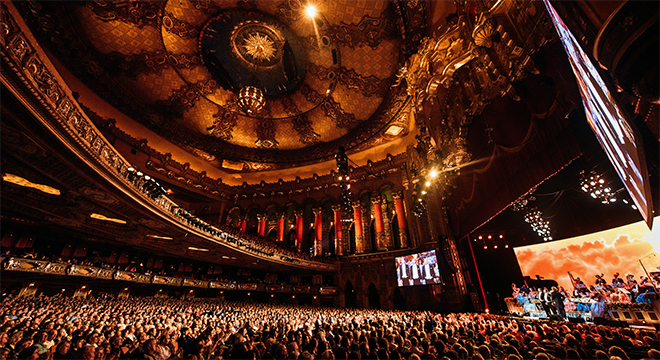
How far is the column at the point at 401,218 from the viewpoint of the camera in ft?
58.2

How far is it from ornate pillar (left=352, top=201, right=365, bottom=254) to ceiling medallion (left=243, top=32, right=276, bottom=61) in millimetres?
13888

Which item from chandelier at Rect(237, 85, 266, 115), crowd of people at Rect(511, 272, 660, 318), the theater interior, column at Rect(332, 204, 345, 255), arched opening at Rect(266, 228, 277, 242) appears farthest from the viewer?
arched opening at Rect(266, 228, 277, 242)

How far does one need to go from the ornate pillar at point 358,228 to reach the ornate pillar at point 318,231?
3.29 m

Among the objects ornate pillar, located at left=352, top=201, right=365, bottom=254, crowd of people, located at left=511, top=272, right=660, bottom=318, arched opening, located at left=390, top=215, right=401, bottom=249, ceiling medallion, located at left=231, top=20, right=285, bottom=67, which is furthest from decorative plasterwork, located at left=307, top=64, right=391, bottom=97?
crowd of people, located at left=511, top=272, right=660, bottom=318

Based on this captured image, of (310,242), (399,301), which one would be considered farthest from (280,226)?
(399,301)

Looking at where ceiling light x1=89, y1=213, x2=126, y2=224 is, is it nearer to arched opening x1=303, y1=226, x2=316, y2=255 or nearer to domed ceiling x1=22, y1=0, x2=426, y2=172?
domed ceiling x1=22, y1=0, x2=426, y2=172

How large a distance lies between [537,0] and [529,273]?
16.2 meters

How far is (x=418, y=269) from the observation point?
49.4ft

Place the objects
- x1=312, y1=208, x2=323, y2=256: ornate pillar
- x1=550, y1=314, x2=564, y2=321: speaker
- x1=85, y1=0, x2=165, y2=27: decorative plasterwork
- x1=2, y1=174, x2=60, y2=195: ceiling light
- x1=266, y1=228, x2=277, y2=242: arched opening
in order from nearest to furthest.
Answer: x1=2, y1=174, x2=60, y2=195: ceiling light
x1=550, y1=314, x2=564, y2=321: speaker
x1=85, y1=0, x2=165, y2=27: decorative plasterwork
x1=312, y1=208, x2=323, y2=256: ornate pillar
x1=266, y1=228, x2=277, y2=242: arched opening

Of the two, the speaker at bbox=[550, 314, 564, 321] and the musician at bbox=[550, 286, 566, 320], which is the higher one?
the musician at bbox=[550, 286, 566, 320]

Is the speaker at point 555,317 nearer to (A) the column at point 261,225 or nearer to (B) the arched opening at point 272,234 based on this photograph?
(B) the arched opening at point 272,234

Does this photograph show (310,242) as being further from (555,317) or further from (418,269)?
(555,317)

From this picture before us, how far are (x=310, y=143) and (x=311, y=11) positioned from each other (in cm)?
1110

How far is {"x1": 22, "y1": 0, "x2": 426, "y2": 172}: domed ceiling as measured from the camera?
12867 mm
